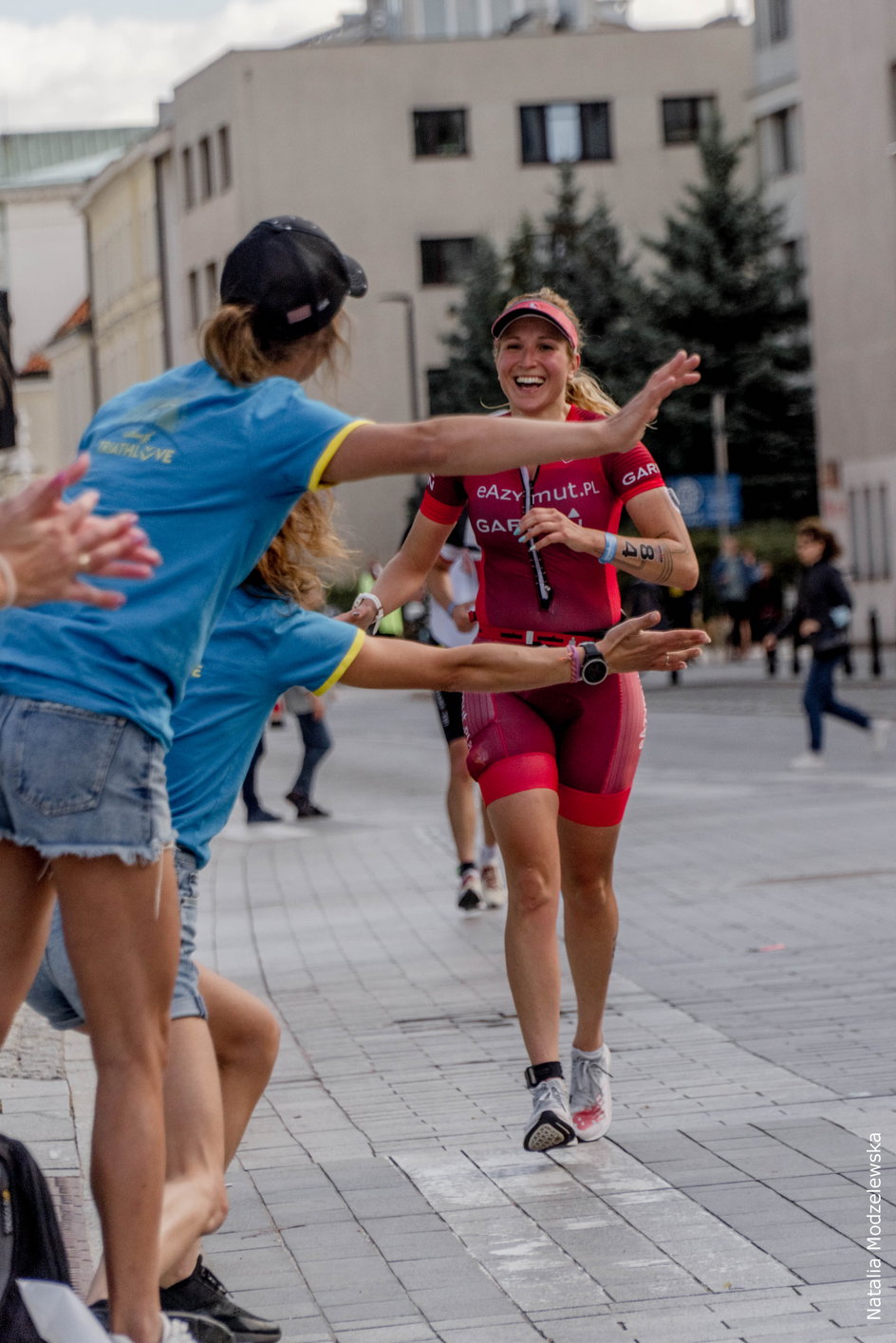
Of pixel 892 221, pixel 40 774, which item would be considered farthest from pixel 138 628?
pixel 892 221

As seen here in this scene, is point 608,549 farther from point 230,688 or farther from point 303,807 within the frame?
point 303,807

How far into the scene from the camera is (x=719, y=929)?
9078 mm

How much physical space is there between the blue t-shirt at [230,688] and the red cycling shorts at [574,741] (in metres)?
1.88

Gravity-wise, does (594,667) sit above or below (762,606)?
above

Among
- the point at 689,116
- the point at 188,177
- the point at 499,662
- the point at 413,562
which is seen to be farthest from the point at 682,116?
the point at 499,662

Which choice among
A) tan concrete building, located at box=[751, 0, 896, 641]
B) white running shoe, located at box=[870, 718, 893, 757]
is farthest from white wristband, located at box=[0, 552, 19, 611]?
tan concrete building, located at box=[751, 0, 896, 641]

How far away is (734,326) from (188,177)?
21.2m

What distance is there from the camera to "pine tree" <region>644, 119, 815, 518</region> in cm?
4769

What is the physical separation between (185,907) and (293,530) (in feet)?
2.32

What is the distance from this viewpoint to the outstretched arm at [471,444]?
336 cm

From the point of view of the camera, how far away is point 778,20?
56.4 meters

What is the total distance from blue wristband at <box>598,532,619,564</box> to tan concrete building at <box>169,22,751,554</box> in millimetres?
53533

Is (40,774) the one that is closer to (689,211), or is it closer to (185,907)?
(185,907)

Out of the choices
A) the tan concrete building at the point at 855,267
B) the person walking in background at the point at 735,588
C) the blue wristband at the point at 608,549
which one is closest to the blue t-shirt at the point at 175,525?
the blue wristband at the point at 608,549
